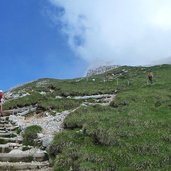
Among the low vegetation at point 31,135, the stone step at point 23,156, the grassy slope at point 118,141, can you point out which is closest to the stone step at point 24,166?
the stone step at point 23,156

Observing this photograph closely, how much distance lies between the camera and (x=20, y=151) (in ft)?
93.6

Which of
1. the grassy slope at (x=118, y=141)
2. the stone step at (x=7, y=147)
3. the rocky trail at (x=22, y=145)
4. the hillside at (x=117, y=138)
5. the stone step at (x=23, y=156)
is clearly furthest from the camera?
the stone step at (x=7, y=147)

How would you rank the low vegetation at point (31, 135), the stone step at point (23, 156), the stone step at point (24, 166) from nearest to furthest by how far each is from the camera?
the stone step at point (24, 166) → the stone step at point (23, 156) → the low vegetation at point (31, 135)

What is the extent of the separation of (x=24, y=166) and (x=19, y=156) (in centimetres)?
166

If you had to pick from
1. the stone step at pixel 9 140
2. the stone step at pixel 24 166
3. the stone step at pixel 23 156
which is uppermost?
the stone step at pixel 9 140

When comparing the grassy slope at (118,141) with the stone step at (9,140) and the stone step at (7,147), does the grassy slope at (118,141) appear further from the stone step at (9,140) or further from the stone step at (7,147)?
the stone step at (9,140)

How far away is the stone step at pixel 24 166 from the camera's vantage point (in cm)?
2541

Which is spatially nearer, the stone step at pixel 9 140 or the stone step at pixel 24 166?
the stone step at pixel 24 166

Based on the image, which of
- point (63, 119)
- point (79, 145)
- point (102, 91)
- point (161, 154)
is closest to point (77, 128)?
point (63, 119)

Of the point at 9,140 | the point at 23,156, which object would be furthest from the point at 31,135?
the point at 23,156

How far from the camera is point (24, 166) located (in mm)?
25859

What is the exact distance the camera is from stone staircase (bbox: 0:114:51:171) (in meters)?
25.8

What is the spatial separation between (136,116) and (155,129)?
360 cm

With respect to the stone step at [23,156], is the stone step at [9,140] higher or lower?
higher
